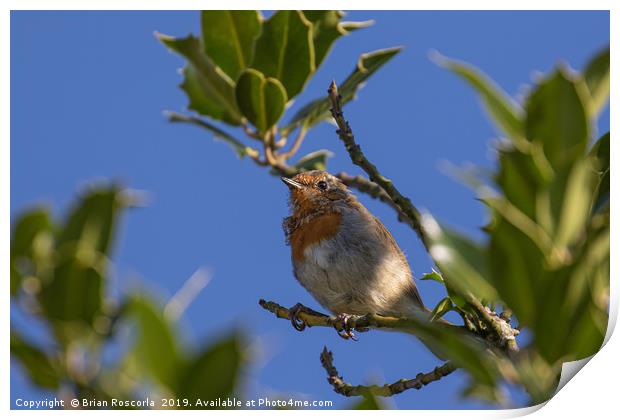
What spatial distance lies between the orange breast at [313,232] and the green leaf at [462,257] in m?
2.21

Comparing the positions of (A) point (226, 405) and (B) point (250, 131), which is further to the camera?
(B) point (250, 131)

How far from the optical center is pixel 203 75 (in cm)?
262

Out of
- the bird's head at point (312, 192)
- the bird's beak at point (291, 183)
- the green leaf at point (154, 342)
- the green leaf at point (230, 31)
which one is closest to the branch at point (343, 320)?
the green leaf at point (154, 342)

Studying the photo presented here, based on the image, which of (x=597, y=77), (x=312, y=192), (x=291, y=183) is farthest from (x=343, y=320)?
(x=597, y=77)

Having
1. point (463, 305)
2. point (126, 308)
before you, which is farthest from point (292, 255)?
point (126, 308)

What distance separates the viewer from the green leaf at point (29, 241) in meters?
1.30

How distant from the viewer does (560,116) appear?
120 cm

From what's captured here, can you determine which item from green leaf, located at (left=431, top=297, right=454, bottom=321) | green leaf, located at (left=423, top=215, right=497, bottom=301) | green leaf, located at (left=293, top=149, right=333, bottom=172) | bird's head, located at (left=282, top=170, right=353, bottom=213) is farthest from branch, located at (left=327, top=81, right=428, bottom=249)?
bird's head, located at (left=282, top=170, right=353, bottom=213)

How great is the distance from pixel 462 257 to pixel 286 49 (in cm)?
133

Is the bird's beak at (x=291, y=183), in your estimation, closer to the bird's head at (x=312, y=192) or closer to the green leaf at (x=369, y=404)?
the bird's head at (x=312, y=192)

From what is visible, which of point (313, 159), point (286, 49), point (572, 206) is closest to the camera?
point (572, 206)

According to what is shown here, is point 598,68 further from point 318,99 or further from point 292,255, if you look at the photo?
point 292,255

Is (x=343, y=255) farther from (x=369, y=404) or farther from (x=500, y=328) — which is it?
(x=369, y=404)

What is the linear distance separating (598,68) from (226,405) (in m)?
0.80
